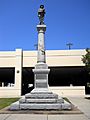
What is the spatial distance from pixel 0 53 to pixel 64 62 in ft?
33.5

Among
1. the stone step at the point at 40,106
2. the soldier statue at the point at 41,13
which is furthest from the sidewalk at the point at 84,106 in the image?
the soldier statue at the point at 41,13

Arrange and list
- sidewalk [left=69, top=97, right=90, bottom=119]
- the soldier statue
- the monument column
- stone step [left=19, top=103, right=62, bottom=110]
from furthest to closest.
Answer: the soldier statue, the monument column, stone step [left=19, top=103, right=62, bottom=110], sidewalk [left=69, top=97, right=90, bottom=119]

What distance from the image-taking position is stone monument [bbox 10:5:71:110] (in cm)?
1461

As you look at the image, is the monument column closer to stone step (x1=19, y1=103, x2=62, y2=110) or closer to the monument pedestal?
the monument pedestal

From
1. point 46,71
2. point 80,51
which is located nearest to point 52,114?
point 46,71

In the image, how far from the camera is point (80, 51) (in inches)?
1533

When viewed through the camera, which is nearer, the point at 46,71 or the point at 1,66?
the point at 46,71

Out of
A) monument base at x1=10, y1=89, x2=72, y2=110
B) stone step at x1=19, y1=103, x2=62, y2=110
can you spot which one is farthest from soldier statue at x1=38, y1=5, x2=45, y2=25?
stone step at x1=19, y1=103, x2=62, y2=110

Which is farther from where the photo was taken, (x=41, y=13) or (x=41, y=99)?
(x=41, y=13)

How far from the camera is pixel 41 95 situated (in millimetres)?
15945

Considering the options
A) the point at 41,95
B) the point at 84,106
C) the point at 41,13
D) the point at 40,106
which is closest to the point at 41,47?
the point at 41,13

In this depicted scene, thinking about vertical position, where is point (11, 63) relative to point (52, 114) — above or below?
above

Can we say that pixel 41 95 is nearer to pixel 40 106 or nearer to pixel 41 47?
pixel 40 106

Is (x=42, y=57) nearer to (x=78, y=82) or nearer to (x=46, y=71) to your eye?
(x=46, y=71)
